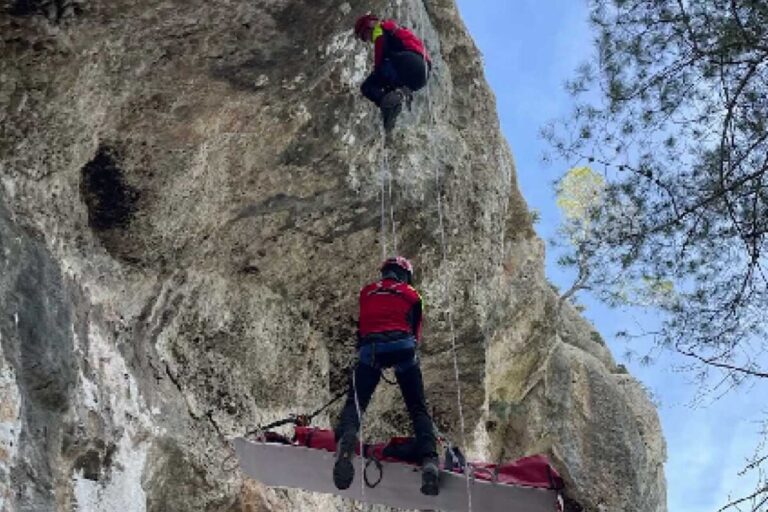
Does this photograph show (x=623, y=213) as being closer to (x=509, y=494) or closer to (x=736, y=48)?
(x=736, y=48)

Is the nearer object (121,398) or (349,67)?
(121,398)

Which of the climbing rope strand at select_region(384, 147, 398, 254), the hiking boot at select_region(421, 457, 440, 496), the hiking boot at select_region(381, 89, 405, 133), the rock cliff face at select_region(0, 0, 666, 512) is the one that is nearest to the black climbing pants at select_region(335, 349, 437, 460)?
the hiking boot at select_region(421, 457, 440, 496)

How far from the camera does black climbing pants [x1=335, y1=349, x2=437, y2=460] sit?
6.96m

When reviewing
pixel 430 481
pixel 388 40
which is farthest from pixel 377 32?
pixel 430 481

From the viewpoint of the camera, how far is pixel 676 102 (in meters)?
6.12

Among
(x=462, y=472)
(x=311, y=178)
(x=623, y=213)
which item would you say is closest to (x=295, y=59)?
(x=311, y=178)

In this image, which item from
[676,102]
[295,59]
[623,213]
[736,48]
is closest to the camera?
[736,48]

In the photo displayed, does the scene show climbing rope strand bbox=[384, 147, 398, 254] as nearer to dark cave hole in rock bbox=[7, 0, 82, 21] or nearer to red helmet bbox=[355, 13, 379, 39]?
red helmet bbox=[355, 13, 379, 39]

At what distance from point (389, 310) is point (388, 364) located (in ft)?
1.33

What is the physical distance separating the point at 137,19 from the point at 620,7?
3.35 metres

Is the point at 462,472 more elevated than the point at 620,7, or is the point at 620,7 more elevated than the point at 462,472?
the point at 620,7

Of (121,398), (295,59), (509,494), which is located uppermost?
(295,59)

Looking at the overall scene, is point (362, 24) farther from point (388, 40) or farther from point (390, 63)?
point (390, 63)

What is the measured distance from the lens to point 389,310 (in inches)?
275
